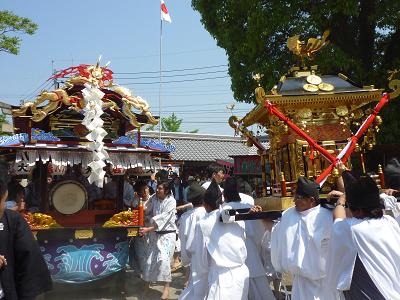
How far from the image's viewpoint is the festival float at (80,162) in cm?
663

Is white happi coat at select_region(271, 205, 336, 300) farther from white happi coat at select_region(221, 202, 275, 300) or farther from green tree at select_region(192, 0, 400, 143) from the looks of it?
green tree at select_region(192, 0, 400, 143)

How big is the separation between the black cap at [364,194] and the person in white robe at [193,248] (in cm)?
226

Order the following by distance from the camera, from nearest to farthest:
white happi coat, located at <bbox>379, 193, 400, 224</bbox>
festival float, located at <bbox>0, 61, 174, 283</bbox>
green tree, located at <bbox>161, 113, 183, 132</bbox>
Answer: white happi coat, located at <bbox>379, 193, 400, 224</bbox>, festival float, located at <bbox>0, 61, 174, 283</bbox>, green tree, located at <bbox>161, 113, 183, 132</bbox>

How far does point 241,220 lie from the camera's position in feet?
16.8

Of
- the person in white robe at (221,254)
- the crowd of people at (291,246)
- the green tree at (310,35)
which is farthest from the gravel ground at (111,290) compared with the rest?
the green tree at (310,35)

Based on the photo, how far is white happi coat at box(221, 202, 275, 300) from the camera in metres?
5.69

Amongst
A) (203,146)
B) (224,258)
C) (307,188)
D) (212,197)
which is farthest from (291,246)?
(203,146)

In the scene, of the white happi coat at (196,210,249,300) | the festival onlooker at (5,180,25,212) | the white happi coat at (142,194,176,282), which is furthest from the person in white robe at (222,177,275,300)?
the festival onlooker at (5,180,25,212)

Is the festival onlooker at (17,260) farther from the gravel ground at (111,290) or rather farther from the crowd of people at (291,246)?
the gravel ground at (111,290)

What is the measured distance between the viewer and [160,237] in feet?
24.2

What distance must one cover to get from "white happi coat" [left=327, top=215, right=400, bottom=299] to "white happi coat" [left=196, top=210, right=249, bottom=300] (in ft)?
5.62

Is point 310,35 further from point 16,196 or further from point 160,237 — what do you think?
point 16,196

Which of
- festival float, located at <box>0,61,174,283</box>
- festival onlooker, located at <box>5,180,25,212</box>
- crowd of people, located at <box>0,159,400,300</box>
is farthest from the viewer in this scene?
festival float, located at <box>0,61,174,283</box>

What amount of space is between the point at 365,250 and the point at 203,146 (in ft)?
79.7
